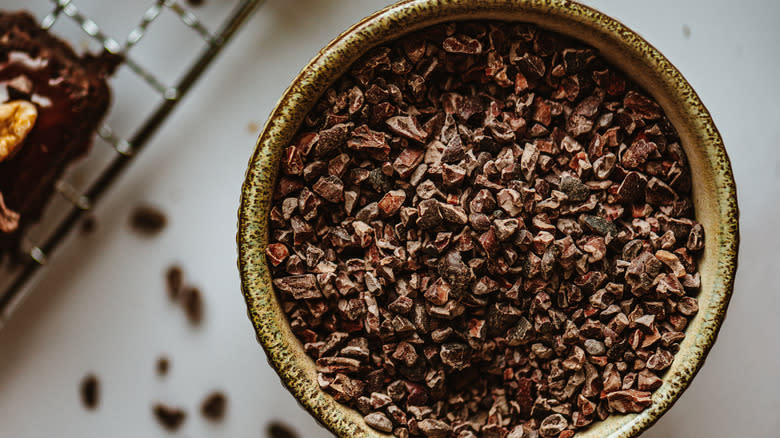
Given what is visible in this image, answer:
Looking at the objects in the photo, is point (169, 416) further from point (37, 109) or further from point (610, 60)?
point (610, 60)

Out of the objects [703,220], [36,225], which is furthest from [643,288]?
[36,225]

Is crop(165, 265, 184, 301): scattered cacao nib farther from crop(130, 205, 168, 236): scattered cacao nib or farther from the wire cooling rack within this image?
the wire cooling rack

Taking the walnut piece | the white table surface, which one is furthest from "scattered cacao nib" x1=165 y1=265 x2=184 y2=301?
the walnut piece

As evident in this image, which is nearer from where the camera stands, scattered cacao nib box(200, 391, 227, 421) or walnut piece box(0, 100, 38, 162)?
walnut piece box(0, 100, 38, 162)

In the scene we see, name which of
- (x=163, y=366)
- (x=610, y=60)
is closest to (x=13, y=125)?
(x=163, y=366)

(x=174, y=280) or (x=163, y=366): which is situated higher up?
(x=174, y=280)

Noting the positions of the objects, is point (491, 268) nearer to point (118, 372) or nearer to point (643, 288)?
point (643, 288)
